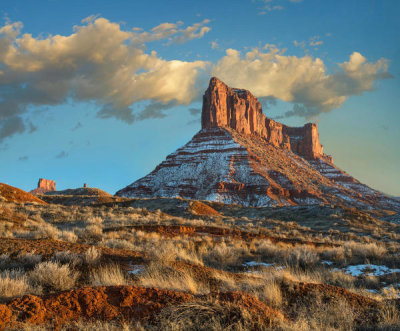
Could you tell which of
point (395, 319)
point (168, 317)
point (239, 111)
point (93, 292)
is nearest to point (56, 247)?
point (93, 292)

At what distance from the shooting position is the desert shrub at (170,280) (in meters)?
5.38

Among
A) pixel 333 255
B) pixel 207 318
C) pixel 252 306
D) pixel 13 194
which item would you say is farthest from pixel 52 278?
pixel 13 194

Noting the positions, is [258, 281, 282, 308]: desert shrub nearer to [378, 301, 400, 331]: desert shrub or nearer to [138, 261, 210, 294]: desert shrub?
[138, 261, 210, 294]: desert shrub

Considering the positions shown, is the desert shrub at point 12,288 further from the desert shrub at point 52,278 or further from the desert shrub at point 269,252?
the desert shrub at point 269,252

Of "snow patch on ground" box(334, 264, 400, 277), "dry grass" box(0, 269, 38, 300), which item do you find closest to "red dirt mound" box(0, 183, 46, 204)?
"dry grass" box(0, 269, 38, 300)

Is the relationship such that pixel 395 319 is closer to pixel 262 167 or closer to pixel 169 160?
pixel 262 167

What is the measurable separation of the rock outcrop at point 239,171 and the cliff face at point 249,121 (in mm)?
499

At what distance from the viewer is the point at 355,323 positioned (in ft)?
13.8

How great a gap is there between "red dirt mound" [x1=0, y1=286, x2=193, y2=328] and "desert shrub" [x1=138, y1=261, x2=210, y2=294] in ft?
2.64

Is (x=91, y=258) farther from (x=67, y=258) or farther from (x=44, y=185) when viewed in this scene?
(x=44, y=185)

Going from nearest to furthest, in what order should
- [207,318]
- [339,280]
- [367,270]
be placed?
[207,318], [339,280], [367,270]

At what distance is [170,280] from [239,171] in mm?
102679

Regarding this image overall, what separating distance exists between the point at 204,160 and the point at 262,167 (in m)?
23.5

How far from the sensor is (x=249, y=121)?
15538cm
